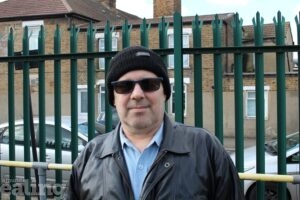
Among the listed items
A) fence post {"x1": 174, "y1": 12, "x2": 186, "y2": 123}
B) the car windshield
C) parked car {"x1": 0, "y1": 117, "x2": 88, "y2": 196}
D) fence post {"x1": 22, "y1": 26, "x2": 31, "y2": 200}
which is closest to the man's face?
fence post {"x1": 174, "y1": 12, "x2": 186, "y2": 123}

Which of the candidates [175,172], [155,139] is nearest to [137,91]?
[155,139]

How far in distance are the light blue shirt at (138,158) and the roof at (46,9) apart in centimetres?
2746

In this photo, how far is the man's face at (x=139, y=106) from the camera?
6.95 feet

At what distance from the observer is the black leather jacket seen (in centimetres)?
201

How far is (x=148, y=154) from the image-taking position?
2.12 metres

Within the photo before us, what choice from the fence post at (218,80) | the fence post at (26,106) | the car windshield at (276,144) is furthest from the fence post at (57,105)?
the car windshield at (276,144)

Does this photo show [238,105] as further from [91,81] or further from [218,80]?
[91,81]

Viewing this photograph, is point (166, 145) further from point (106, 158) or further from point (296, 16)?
point (296, 16)

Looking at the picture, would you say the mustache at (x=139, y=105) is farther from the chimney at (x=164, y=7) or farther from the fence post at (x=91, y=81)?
the chimney at (x=164, y=7)

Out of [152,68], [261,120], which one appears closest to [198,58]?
[261,120]

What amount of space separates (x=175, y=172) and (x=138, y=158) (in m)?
0.19

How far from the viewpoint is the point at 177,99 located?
366 cm

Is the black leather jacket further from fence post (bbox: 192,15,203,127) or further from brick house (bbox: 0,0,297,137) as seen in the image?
brick house (bbox: 0,0,297,137)

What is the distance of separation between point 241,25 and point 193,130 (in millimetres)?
1719
